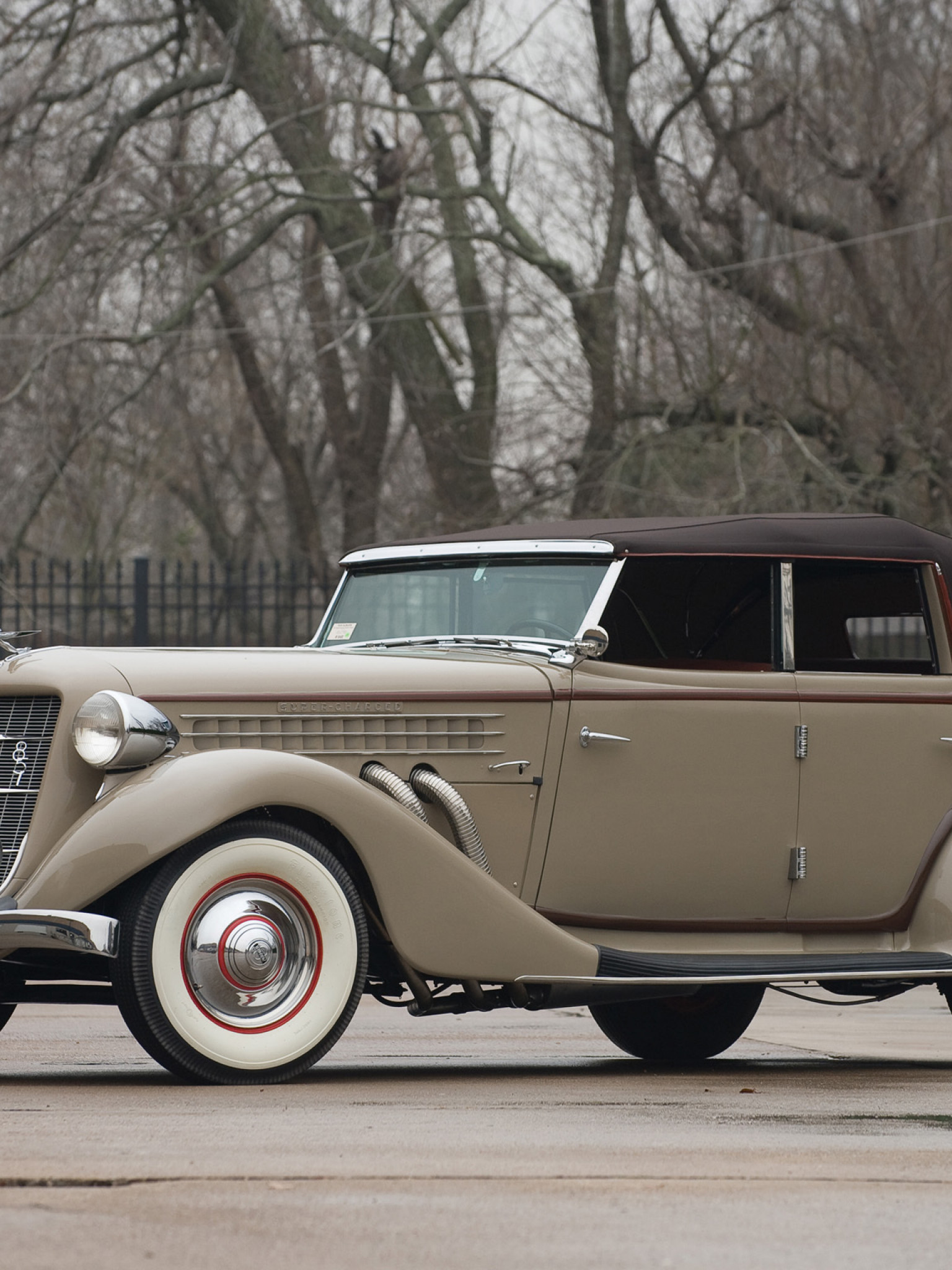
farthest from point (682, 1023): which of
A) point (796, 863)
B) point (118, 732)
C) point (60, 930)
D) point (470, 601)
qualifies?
point (60, 930)

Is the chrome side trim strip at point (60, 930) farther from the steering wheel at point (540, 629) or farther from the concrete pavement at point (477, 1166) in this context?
the steering wheel at point (540, 629)

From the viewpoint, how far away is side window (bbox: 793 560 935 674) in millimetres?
7184

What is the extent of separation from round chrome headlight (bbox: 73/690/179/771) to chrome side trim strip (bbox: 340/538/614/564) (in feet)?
5.30

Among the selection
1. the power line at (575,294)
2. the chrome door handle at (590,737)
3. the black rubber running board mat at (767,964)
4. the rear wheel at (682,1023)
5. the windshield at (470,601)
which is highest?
the power line at (575,294)

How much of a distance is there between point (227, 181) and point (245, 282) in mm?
6340

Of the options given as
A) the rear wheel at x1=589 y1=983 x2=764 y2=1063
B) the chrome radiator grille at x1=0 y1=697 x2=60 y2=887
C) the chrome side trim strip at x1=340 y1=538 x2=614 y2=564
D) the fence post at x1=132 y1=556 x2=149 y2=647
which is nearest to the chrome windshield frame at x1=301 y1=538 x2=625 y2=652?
the chrome side trim strip at x1=340 y1=538 x2=614 y2=564

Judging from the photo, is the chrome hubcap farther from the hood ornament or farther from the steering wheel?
the steering wheel

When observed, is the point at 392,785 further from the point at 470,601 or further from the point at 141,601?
the point at 141,601

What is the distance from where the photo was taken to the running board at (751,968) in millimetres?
6109

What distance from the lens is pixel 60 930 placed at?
5344mm

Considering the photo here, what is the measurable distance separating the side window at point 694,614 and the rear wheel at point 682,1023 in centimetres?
127

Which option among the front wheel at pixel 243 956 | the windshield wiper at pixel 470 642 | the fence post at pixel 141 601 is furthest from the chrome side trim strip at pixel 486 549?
the fence post at pixel 141 601

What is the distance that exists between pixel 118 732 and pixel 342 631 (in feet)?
5.86

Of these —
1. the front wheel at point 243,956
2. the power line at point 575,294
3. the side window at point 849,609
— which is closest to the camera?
the front wheel at point 243,956
